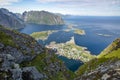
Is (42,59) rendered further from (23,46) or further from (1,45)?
(1,45)

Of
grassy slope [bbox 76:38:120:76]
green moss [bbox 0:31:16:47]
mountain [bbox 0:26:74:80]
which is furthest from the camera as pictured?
grassy slope [bbox 76:38:120:76]

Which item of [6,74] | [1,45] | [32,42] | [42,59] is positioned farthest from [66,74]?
[6,74]

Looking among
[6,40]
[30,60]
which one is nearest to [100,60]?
[30,60]

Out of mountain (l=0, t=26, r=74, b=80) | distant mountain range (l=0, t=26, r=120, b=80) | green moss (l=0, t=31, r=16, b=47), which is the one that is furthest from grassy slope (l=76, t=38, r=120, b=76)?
green moss (l=0, t=31, r=16, b=47)

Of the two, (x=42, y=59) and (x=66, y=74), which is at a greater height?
(x=42, y=59)

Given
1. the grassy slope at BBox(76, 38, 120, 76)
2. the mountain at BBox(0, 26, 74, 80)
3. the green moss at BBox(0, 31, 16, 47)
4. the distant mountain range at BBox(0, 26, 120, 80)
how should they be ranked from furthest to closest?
the grassy slope at BBox(76, 38, 120, 76)
the green moss at BBox(0, 31, 16, 47)
the mountain at BBox(0, 26, 74, 80)
the distant mountain range at BBox(0, 26, 120, 80)

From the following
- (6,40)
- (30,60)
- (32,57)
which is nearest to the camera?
(6,40)

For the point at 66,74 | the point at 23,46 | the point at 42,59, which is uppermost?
the point at 23,46

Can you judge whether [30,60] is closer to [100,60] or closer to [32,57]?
[32,57]

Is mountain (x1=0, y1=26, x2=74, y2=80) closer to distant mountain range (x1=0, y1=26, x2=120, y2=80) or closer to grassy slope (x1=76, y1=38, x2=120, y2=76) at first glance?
distant mountain range (x1=0, y1=26, x2=120, y2=80)

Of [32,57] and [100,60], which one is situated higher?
[32,57]

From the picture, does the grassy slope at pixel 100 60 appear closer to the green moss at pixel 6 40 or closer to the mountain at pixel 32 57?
the mountain at pixel 32 57
